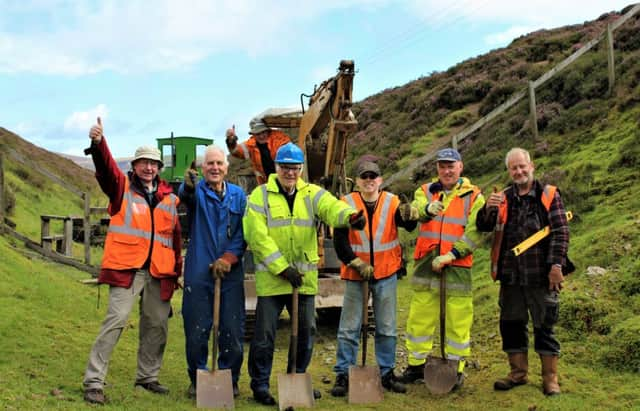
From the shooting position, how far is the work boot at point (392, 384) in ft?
18.4

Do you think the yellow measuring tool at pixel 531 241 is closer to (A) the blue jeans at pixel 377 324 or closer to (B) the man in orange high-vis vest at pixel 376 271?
(B) the man in orange high-vis vest at pixel 376 271

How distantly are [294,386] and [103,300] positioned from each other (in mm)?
4950

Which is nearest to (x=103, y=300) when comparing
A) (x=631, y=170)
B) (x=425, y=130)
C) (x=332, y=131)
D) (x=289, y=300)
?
(x=332, y=131)

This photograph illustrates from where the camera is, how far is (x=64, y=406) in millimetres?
4555

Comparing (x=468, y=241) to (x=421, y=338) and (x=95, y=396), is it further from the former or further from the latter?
(x=95, y=396)

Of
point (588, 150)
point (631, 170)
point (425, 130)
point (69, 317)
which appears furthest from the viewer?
point (425, 130)

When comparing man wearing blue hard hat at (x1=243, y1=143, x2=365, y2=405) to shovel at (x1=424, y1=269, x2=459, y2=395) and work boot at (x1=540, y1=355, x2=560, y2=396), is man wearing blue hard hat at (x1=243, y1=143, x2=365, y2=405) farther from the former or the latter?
work boot at (x1=540, y1=355, x2=560, y2=396)

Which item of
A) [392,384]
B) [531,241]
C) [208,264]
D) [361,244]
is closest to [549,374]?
[531,241]

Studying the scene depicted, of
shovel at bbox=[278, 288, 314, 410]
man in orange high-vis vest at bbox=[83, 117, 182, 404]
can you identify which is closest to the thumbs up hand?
man in orange high-vis vest at bbox=[83, 117, 182, 404]

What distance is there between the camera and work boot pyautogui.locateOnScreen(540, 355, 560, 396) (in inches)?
206

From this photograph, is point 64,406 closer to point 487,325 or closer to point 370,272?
point 370,272

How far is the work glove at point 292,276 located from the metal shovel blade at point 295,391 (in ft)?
2.43

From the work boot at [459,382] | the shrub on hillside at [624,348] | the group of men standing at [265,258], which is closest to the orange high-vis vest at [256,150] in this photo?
the group of men standing at [265,258]

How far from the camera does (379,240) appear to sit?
5695 millimetres
